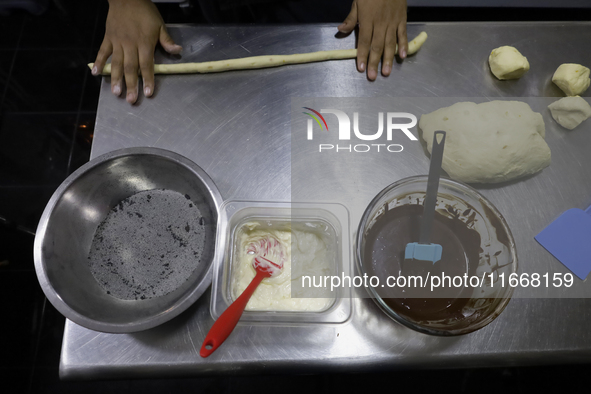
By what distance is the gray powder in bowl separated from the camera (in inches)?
35.4

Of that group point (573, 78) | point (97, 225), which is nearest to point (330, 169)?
point (97, 225)

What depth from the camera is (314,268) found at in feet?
2.94

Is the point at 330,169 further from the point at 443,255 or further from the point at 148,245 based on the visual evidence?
the point at 148,245

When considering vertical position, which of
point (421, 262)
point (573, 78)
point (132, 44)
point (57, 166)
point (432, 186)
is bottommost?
point (421, 262)

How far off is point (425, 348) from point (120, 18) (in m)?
1.38

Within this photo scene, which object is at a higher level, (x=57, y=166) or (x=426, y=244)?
(x=57, y=166)

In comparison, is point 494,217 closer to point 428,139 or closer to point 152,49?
point 428,139

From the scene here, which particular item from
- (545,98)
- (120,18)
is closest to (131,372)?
(120,18)

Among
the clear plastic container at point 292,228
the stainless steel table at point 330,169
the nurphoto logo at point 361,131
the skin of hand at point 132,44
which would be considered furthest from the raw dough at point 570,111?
the skin of hand at point 132,44

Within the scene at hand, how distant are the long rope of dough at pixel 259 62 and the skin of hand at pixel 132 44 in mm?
37

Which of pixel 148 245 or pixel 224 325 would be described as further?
pixel 148 245

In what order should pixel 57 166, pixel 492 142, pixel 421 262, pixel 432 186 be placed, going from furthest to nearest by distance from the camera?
pixel 57 166, pixel 492 142, pixel 421 262, pixel 432 186

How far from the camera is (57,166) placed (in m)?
1.84

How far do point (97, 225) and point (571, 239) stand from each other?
4.49 ft
